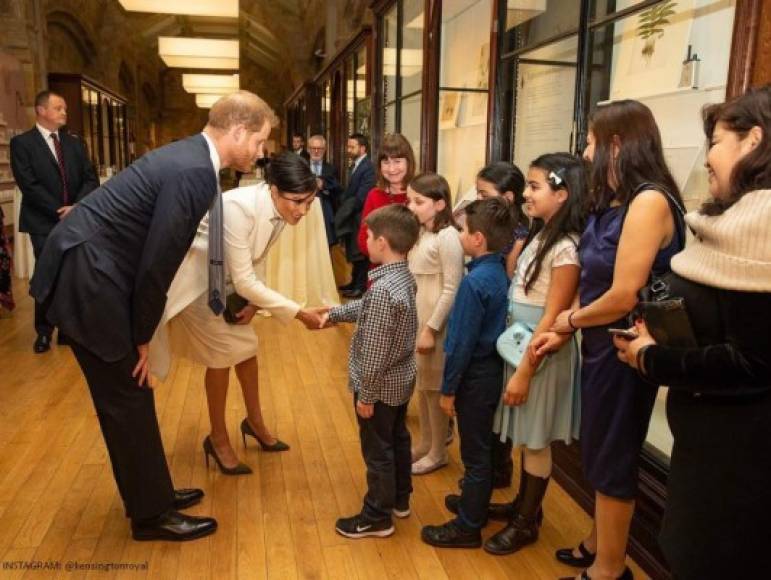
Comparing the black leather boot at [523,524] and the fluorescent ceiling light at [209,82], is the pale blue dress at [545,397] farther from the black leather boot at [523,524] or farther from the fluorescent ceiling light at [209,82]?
the fluorescent ceiling light at [209,82]

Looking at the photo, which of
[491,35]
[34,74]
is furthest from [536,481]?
[34,74]

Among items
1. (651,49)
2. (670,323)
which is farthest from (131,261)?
(651,49)

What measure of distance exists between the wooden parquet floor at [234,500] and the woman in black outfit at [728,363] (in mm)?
1101

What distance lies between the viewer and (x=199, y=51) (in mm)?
10734

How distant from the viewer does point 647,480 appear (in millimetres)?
2465

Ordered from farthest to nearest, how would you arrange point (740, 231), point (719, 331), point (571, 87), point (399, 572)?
1. point (571, 87)
2. point (399, 572)
3. point (719, 331)
4. point (740, 231)

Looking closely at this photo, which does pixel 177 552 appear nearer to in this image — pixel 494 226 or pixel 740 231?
pixel 494 226

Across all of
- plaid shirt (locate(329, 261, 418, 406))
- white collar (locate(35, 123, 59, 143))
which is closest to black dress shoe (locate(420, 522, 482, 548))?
plaid shirt (locate(329, 261, 418, 406))

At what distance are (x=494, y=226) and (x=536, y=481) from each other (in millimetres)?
952

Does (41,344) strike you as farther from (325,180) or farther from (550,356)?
(550,356)

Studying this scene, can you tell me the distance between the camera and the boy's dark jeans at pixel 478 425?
8.09 ft

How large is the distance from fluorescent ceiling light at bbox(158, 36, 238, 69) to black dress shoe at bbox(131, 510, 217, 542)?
925 cm

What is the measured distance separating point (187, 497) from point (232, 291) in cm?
89


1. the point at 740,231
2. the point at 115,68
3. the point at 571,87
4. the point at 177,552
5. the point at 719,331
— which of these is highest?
the point at 115,68
